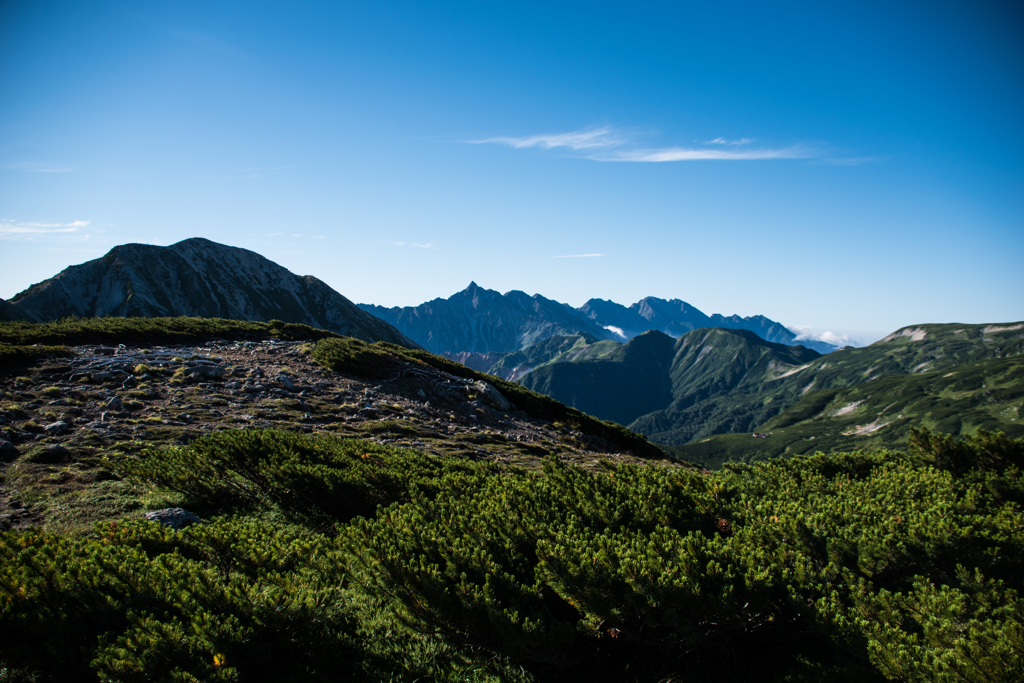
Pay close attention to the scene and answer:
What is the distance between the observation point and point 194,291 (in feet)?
447

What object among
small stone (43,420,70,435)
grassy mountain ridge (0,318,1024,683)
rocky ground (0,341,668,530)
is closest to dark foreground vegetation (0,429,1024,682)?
grassy mountain ridge (0,318,1024,683)

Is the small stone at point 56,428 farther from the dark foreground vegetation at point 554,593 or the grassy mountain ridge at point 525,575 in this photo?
the dark foreground vegetation at point 554,593

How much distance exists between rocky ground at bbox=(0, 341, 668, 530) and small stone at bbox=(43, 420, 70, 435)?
0.03 m

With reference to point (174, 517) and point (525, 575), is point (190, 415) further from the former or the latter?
point (525, 575)

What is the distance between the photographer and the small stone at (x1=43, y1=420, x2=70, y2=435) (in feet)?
40.0

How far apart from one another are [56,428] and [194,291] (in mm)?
152436

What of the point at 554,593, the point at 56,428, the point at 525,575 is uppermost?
the point at 56,428

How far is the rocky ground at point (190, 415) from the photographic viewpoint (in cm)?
966

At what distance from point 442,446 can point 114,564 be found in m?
11.2

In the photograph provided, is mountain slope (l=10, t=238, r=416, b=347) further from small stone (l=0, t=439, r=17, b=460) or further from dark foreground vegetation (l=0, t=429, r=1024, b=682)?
dark foreground vegetation (l=0, t=429, r=1024, b=682)

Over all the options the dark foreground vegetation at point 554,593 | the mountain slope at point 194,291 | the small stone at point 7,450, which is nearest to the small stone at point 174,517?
the dark foreground vegetation at point 554,593

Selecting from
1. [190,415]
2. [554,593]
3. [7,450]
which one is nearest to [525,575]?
[554,593]

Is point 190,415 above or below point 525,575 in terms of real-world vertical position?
above

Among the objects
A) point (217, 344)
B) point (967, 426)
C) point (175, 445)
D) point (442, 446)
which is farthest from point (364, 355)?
point (967, 426)
